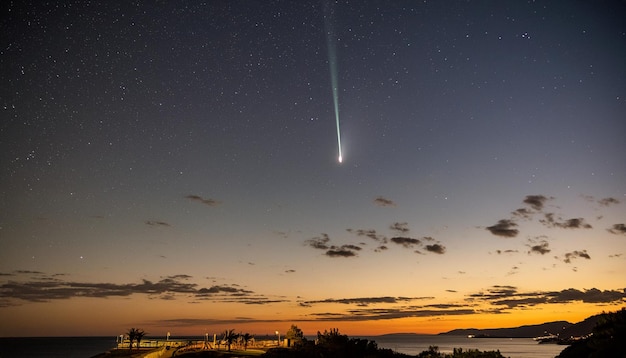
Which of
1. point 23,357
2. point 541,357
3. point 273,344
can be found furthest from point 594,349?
point 23,357

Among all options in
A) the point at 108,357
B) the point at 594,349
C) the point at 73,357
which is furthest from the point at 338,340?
the point at 73,357

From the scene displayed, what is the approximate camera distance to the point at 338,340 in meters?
33.4

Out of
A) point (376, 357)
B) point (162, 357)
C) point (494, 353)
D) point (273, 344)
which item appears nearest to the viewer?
point (494, 353)

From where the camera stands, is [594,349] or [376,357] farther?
[376,357]

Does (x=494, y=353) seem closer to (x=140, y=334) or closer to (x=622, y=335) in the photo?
(x=622, y=335)

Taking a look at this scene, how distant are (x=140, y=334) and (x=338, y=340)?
44451mm

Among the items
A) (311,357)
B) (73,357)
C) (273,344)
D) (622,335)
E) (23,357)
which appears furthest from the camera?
(23,357)

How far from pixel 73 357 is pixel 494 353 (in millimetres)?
186081

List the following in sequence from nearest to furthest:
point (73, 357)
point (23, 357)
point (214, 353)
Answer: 1. point (214, 353)
2. point (73, 357)
3. point (23, 357)

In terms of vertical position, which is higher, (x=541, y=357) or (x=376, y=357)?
(x=376, y=357)

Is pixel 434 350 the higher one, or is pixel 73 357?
pixel 434 350

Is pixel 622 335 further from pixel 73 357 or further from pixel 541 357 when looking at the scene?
pixel 73 357

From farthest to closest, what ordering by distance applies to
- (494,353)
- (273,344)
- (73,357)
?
(73,357) < (273,344) < (494,353)

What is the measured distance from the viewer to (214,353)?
197ft
